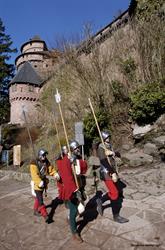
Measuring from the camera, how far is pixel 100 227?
5344 millimetres

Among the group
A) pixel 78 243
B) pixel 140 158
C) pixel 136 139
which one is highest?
pixel 136 139

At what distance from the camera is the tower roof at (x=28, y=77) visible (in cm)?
4312

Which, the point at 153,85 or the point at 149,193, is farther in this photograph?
the point at 153,85

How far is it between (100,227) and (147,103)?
6.81 m

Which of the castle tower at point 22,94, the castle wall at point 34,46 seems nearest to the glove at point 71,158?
the castle tower at point 22,94

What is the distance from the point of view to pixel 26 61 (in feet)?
168

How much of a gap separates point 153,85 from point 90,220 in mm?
7389

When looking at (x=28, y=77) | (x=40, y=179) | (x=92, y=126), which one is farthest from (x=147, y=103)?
(x=28, y=77)

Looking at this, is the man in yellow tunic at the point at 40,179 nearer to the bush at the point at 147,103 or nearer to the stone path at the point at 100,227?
the stone path at the point at 100,227

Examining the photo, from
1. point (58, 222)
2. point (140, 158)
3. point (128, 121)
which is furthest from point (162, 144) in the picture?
point (58, 222)

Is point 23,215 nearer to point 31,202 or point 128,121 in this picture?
point 31,202

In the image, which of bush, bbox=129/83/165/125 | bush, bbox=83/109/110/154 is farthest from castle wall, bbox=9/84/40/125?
bush, bbox=129/83/165/125

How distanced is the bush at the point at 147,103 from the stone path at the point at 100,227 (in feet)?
13.2

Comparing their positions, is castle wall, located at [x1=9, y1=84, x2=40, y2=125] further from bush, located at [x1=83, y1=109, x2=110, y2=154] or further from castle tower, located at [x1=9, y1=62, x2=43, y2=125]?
bush, located at [x1=83, y1=109, x2=110, y2=154]
